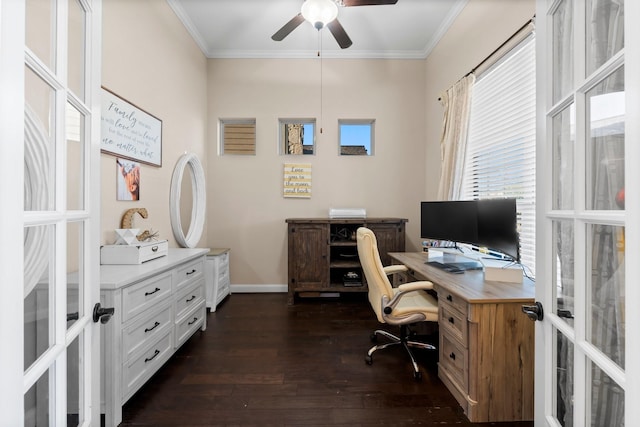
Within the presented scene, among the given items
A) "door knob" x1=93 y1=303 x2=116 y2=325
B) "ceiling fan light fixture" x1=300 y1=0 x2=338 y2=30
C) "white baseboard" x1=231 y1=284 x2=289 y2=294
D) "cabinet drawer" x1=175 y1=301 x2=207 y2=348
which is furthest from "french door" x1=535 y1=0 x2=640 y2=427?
"white baseboard" x1=231 y1=284 x2=289 y2=294

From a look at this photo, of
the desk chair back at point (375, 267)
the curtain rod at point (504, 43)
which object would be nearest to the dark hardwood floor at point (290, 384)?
the desk chair back at point (375, 267)

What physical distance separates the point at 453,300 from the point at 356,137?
9.04ft

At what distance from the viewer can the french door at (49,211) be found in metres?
0.48

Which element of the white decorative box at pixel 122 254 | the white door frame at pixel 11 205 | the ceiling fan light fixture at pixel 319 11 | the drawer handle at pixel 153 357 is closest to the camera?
the white door frame at pixel 11 205

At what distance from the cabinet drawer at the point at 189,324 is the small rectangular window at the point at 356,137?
263cm

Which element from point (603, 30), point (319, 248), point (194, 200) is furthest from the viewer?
point (194, 200)

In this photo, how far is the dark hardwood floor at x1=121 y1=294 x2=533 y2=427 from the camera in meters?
1.58

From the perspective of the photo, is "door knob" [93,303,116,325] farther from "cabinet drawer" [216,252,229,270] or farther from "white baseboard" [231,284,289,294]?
"white baseboard" [231,284,289,294]

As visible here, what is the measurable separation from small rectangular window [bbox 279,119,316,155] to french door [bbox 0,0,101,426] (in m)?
2.91

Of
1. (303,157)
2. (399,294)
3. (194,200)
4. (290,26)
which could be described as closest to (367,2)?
(290,26)

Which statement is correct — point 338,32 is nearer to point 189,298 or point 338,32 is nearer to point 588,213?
point 588,213

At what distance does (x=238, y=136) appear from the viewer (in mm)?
3859

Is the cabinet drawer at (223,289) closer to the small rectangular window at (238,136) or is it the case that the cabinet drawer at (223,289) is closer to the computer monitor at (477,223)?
the small rectangular window at (238,136)

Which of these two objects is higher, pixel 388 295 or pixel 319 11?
pixel 319 11
